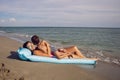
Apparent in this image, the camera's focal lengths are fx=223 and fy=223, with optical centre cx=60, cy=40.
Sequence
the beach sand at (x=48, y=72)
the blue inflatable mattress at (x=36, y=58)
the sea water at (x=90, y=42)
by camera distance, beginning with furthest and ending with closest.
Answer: the sea water at (x=90, y=42) → the blue inflatable mattress at (x=36, y=58) → the beach sand at (x=48, y=72)

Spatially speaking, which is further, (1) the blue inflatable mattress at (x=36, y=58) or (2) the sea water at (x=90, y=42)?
(2) the sea water at (x=90, y=42)

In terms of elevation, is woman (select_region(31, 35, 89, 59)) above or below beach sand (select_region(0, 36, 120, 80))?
above

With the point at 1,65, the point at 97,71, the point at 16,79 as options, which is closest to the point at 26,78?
the point at 16,79

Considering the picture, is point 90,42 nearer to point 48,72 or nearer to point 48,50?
point 48,50

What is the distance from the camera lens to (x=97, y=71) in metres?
8.02

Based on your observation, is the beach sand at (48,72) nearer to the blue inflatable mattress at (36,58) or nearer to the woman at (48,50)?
the blue inflatable mattress at (36,58)

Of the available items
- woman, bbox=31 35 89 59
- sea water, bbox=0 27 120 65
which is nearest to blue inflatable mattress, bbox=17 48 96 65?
woman, bbox=31 35 89 59

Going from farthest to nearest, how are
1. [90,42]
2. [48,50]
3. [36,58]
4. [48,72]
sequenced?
[90,42], [48,50], [36,58], [48,72]

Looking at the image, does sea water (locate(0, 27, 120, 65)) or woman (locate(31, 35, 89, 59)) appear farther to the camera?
sea water (locate(0, 27, 120, 65))

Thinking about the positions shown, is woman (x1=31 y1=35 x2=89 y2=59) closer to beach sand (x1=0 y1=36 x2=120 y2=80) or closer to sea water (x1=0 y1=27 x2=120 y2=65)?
beach sand (x1=0 y1=36 x2=120 y2=80)

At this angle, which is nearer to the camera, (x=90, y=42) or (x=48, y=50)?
(x=48, y=50)

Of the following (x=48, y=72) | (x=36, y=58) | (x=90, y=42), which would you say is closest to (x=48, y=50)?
(x=36, y=58)

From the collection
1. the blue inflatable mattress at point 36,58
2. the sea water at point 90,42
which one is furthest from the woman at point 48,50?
the sea water at point 90,42

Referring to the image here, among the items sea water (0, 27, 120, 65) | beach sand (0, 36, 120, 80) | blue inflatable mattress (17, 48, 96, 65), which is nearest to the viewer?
beach sand (0, 36, 120, 80)
